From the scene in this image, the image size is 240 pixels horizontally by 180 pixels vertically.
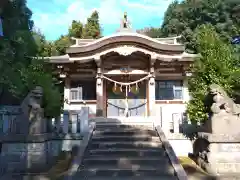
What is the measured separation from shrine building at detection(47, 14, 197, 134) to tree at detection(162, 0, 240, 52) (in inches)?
319

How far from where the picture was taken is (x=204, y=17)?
80.4ft

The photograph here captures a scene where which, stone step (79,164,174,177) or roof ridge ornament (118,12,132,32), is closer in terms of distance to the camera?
stone step (79,164,174,177)

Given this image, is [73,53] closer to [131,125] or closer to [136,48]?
[136,48]

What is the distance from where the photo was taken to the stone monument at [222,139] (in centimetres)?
720

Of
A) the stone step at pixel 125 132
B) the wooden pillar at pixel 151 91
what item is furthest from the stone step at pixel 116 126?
the wooden pillar at pixel 151 91

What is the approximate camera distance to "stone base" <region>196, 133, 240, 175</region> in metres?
7.20

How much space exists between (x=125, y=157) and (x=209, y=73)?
655 centimetres

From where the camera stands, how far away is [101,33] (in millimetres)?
32625

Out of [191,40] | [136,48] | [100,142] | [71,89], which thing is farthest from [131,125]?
[191,40]

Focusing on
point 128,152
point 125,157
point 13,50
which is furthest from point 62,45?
point 125,157

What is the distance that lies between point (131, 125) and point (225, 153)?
4467 mm

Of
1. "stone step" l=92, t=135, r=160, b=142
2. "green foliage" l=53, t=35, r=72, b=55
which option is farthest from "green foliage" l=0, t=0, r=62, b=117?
"green foliage" l=53, t=35, r=72, b=55

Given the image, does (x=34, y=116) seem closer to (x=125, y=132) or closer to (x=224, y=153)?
(x=125, y=132)

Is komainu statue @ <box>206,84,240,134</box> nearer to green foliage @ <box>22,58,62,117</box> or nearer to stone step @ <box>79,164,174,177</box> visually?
stone step @ <box>79,164,174,177</box>
